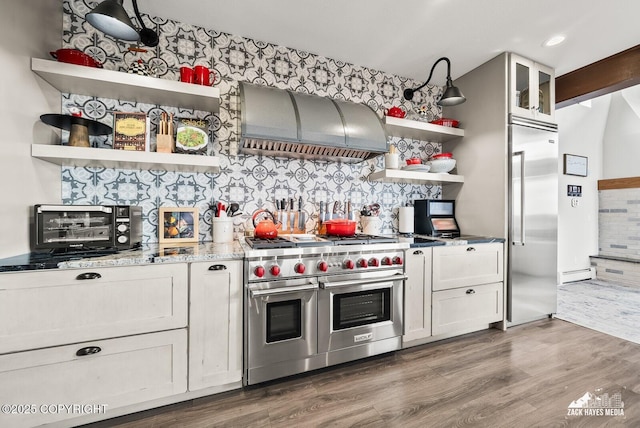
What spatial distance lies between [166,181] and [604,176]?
699 cm

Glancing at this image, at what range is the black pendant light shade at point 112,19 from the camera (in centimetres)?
143

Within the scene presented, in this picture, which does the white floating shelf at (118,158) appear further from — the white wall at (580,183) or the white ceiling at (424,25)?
the white wall at (580,183)

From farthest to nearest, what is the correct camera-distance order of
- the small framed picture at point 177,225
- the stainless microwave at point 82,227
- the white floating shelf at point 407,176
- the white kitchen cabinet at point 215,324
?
the white floating shelf at point 407,176 < the small framed picture at point 177,225 < the white kitchen cabinet at point 215,324 < the stainless microwave at point 82,227

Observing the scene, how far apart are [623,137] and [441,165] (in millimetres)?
4432

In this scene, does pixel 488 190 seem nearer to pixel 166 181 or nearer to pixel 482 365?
pixel 482 365

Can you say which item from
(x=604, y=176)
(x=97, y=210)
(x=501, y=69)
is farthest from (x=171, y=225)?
(x=604, y=176)

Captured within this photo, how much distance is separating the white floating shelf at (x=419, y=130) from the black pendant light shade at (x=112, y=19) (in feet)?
6.86

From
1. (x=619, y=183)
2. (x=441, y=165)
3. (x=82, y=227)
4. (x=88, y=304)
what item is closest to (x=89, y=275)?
(x=88, y=304)

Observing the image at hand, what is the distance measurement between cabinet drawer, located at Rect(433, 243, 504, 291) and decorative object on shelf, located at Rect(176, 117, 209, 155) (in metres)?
2.12

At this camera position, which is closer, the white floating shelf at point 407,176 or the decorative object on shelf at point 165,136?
the decorative object on shelf at point 165,136

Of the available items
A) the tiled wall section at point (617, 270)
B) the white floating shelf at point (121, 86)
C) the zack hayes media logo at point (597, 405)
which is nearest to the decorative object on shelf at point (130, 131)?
the white floating shelf at point (121, 86)

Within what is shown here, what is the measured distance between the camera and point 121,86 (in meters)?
1.92

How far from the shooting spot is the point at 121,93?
2.04m

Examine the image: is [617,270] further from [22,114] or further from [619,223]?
[22,114]
